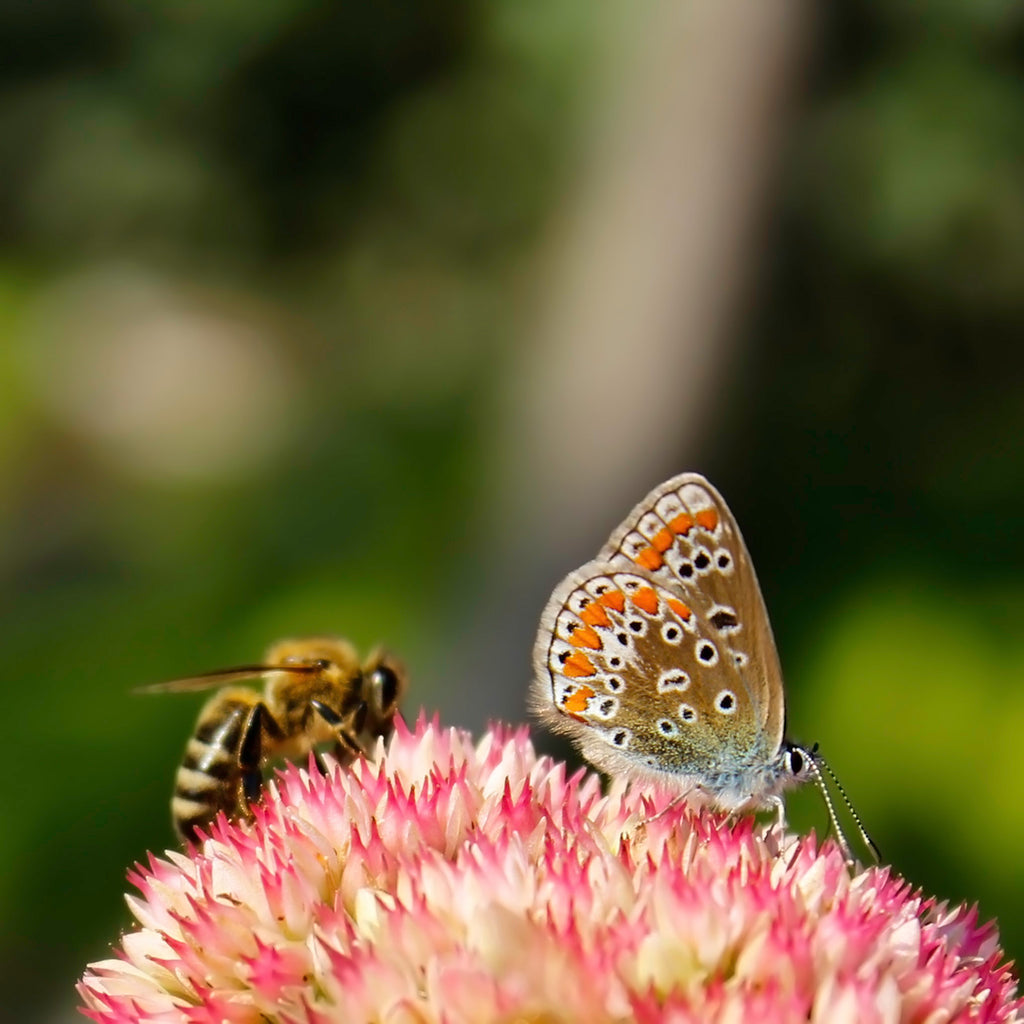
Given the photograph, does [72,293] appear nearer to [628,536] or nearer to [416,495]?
[416,495]

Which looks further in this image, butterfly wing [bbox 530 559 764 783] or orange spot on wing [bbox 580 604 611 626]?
orange spot on wing [bbox 580 604 611 626]

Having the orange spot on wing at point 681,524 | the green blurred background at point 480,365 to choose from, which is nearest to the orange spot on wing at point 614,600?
the orange spot on wing at point 681,524

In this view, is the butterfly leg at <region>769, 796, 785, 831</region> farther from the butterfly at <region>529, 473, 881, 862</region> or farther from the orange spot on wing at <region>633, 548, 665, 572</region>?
the orange spot on wing at <region>633, 548, 665, 572</region>

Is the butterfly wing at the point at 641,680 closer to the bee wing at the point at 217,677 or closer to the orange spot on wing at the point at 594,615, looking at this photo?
the orange spot on wing at the point at 594,615

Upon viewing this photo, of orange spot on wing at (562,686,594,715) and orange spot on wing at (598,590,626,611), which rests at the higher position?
orange spot on wing at (598,590,626,611)

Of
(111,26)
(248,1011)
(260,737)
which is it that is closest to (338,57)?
(111,26)

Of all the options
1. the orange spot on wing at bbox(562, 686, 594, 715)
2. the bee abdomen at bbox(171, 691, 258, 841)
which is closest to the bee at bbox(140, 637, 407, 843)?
the bee abdomen at bbox(171, 691, 258, 841)

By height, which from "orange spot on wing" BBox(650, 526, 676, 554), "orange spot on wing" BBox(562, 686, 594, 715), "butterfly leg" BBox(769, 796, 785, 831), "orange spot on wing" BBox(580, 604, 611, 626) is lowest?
"butterfly leg" BBox(769, 796, 785, 831)
